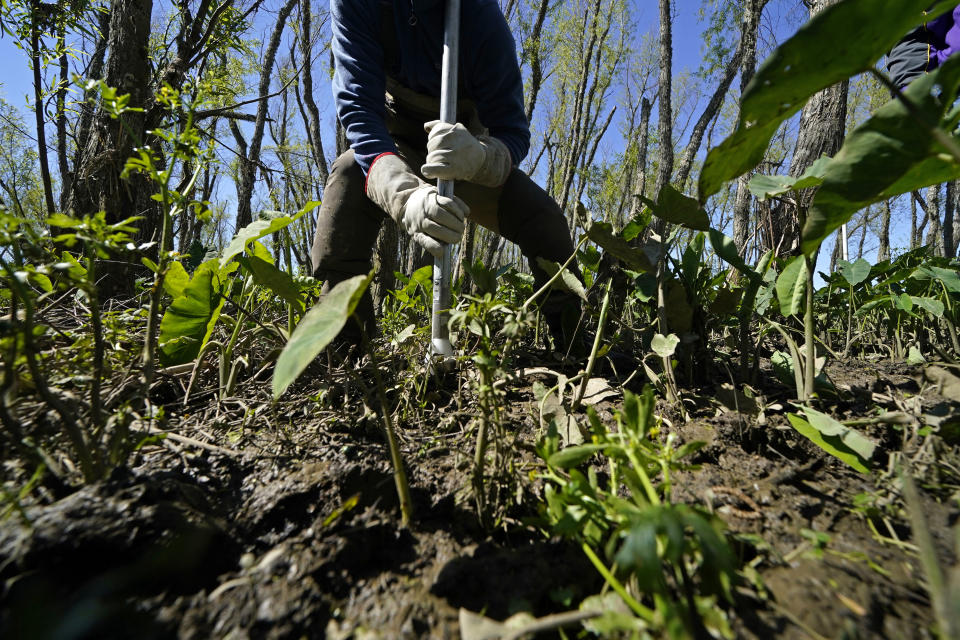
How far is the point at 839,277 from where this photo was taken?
1.44m

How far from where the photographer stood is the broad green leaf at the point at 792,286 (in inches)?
33.0

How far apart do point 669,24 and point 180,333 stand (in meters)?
6.26

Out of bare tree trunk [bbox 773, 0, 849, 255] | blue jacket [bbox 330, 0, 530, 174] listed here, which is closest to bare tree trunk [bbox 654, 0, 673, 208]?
bare tree trunk [bbox 773, 0, 849, 255]

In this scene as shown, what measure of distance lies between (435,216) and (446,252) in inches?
4.7

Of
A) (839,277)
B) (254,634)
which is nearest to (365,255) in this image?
(254,634)

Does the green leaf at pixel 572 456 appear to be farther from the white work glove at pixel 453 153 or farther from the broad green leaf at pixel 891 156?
the white work glove at pixel 453 153

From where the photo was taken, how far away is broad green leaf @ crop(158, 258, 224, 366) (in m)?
0.97

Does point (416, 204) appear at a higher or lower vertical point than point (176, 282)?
higher

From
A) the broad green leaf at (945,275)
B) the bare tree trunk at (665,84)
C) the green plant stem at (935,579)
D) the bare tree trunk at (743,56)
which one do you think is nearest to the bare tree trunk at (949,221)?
the bare tree trunk at (743,56)

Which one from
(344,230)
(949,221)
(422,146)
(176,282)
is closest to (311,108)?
(422,146)

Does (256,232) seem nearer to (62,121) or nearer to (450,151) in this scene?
(450,151)

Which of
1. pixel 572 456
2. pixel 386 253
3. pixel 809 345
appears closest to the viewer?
pixel 572 456

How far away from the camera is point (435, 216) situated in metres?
1.27

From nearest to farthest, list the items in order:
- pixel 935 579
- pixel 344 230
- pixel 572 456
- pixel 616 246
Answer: pixel 935 579
pixel 572 456
pixel 616 246
pixel 344 230
